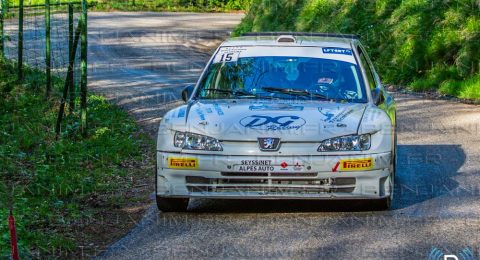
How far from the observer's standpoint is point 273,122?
8906 millimetres

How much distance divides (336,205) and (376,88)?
1.39 meters

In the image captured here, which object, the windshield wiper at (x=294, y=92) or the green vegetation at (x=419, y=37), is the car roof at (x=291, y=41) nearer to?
the windshield wiper at (x=294, y=92)

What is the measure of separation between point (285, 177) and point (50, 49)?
30.8 ft

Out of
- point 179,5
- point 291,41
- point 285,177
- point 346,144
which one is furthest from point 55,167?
point 179,5

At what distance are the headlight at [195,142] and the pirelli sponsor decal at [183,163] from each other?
12cm

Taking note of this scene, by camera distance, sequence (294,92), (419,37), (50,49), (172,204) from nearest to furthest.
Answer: (172,204) < (294,92) < (50,49) < (419,37)

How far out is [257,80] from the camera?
10.0 metres

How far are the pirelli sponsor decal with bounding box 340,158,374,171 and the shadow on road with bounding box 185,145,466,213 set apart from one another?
1.65ft

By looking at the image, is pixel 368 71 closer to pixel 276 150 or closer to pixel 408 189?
pixel 408 189

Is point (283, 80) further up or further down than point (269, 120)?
further up

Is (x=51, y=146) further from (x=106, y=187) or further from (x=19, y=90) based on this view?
(x=19, y=90)

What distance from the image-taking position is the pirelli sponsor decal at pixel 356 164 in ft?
28.5

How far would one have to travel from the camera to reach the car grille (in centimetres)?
873

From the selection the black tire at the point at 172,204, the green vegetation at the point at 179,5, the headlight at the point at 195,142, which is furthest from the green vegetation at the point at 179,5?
the headlight at the point at 195,142
